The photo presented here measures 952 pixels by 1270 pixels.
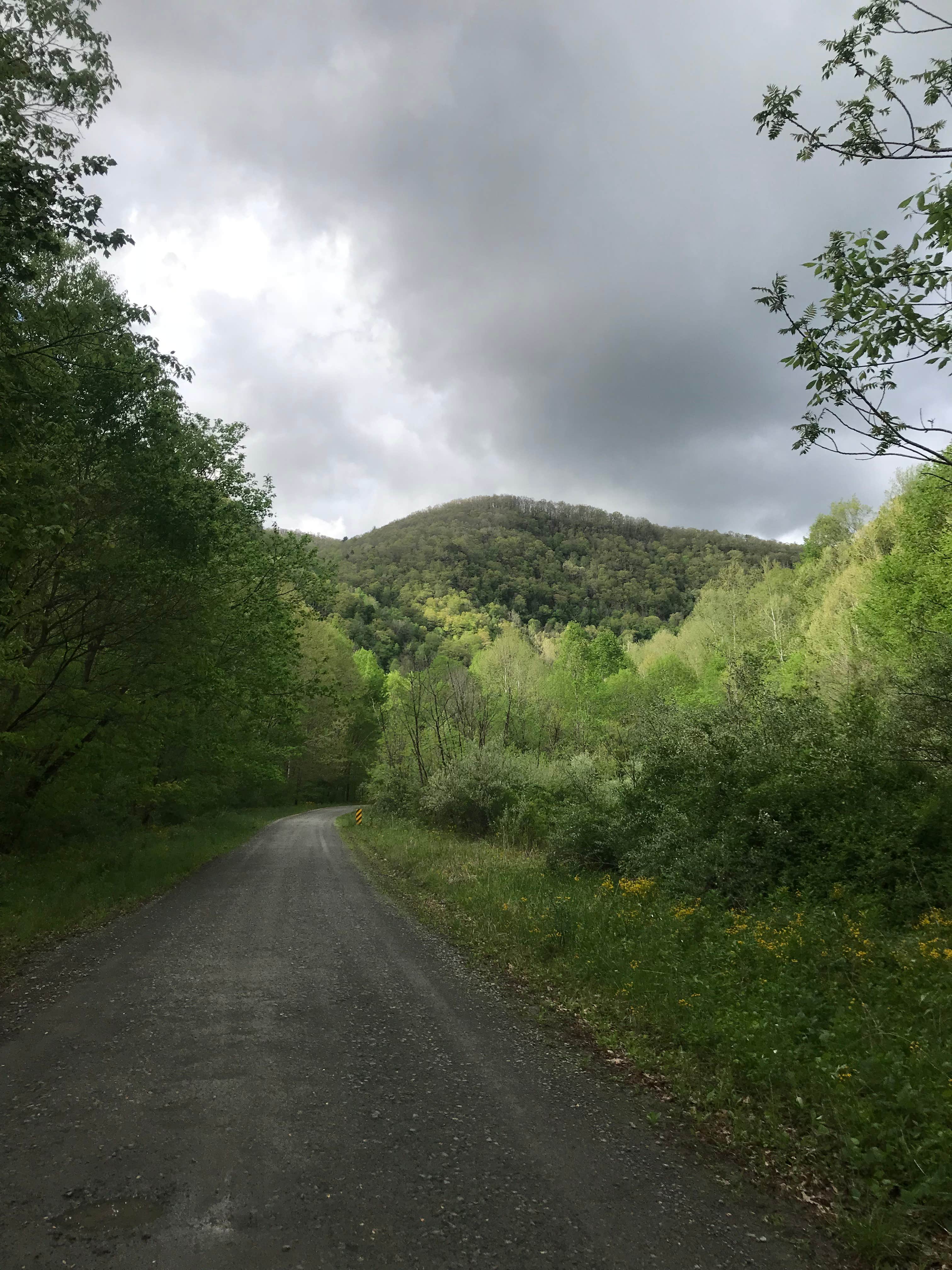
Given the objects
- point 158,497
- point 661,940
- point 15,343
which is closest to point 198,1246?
point 661,940

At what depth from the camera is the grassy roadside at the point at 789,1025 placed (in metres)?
3.94

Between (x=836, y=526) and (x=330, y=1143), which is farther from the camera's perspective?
(x=836, y=526)

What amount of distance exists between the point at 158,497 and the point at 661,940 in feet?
36.1

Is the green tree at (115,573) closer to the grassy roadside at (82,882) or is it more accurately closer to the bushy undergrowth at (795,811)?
the grassy roadside at (82,882)

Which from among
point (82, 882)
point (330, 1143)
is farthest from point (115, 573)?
point (330, 1143)

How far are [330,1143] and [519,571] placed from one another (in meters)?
110

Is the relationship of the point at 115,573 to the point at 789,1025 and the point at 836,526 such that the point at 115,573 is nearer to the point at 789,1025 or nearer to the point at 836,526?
the point at 789,1025

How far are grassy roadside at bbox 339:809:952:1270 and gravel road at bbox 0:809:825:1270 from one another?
17.2 inches

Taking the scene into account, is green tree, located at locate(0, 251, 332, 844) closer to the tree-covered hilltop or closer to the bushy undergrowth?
the bushy undergrowth

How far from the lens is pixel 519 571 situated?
370 feet

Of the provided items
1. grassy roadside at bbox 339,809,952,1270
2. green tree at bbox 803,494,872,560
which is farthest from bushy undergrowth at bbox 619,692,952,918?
green tree at bbox 803,494,872,560

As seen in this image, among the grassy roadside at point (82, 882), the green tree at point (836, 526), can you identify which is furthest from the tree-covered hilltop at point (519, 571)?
the grassy roadside at point (82, 882)

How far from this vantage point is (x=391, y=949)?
32.7ft

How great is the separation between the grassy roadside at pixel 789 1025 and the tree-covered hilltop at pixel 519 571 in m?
68.3
